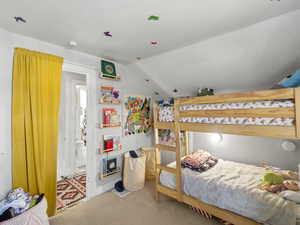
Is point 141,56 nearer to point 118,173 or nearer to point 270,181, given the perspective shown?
point 118,173

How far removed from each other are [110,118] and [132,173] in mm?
1129

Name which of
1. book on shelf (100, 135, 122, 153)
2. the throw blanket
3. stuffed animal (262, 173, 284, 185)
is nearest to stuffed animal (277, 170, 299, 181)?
stuffed animal (262, 173, 284, 185)

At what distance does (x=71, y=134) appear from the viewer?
3316mm

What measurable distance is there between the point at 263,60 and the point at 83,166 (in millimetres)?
4336

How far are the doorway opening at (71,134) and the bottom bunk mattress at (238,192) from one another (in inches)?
86.9

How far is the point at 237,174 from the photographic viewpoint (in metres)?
2.06

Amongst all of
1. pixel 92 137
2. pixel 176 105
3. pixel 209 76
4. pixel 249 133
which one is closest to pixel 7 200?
pixel 92 137

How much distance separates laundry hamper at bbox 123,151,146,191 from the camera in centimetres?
263

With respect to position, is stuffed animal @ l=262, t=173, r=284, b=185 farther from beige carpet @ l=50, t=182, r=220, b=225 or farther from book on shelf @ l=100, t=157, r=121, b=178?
book on shelf @ l=100, t=157, r=121, b=178

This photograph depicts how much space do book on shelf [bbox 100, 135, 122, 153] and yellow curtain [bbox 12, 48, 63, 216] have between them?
0.78 m

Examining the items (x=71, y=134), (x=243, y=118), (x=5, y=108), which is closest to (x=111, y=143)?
(x=71, y=134)

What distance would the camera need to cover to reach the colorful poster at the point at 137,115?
3.01 m

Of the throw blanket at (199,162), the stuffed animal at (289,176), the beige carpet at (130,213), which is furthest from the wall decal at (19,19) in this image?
the stuffed animal at (289,176)

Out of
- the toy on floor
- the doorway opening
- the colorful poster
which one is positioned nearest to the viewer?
the toy on floor
